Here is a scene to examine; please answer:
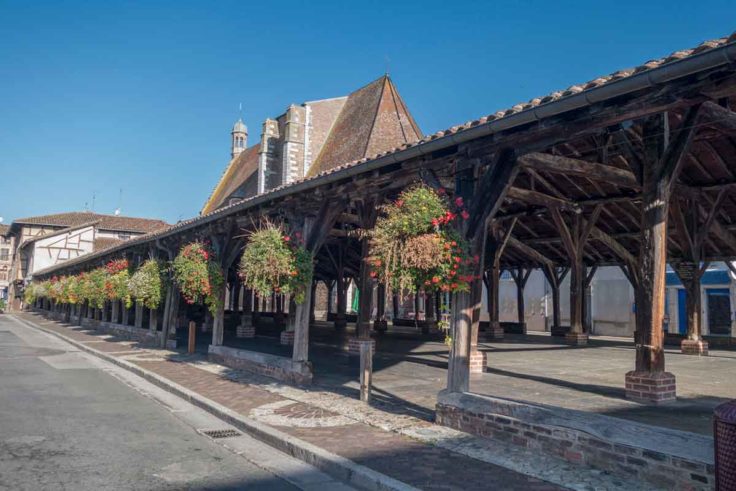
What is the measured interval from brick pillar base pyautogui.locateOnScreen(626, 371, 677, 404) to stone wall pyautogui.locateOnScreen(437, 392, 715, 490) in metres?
2.01

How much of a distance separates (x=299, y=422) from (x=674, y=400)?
472 centimetres

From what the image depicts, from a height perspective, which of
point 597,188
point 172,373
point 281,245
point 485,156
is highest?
point 597,188

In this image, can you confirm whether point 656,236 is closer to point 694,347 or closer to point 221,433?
point 221,433

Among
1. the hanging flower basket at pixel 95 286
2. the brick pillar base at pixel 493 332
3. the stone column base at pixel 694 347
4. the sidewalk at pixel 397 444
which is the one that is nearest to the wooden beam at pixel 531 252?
the brick pillar base at pixel 493 332

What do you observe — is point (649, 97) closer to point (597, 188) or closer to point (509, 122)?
point (509, 122)

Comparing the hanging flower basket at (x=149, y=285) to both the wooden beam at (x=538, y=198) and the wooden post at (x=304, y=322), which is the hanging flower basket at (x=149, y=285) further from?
the wooden beam at (x=538, y=198)

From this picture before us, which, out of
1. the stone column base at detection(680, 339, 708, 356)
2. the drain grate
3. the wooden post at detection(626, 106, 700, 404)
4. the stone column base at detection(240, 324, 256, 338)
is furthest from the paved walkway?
the stone column base at detection(240, 324, 256, 338)

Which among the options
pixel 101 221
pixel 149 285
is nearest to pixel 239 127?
pixel 101 221

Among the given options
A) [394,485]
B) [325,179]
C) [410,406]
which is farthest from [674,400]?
[325,179]

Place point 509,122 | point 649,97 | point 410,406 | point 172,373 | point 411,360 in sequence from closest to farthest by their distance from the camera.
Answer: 1. point 649,97
2. point 509,122
3. point 410,406
4. point 172,373
5. point 411,360

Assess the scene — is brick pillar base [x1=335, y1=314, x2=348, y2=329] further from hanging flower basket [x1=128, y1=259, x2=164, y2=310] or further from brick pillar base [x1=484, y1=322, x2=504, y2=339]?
hanging flower basket [x1=128, y1=259, x2=164, y2=310]

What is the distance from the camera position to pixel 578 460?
15.8ft

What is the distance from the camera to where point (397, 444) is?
219 inches

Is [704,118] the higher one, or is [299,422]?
[704,118]
